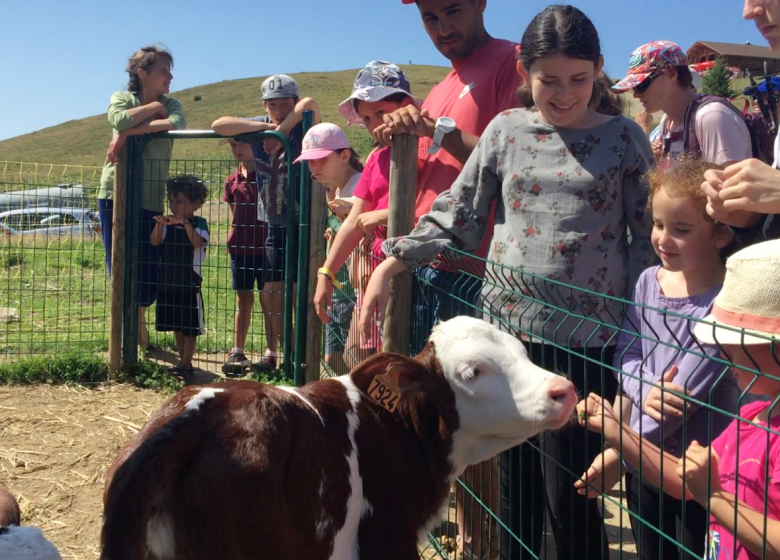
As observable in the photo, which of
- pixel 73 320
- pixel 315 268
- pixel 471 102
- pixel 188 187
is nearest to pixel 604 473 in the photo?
pixel 471 102

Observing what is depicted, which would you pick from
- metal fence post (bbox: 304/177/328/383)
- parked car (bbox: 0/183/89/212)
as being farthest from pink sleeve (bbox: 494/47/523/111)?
parked car (bbox: 0/183/89/212)

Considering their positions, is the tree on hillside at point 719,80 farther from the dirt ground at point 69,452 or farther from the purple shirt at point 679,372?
the purple shirt at point 679,372

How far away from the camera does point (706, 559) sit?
1.91 m

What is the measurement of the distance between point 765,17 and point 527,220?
3.76 feet

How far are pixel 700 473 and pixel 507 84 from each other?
2.24m

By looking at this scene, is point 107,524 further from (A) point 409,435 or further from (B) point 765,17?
(B) point 765,17

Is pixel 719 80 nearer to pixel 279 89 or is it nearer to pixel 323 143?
pixel 279 89

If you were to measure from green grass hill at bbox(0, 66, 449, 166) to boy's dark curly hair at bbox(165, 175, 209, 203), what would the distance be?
49843mm

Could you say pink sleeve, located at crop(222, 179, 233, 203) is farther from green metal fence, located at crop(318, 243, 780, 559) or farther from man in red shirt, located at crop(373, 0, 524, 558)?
green metal fence, located at crop(318, 243, 780, 559)

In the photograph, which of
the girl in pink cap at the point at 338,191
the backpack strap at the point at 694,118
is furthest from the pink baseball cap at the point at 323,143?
the backpack strap at the point at 694,118

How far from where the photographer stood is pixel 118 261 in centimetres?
672

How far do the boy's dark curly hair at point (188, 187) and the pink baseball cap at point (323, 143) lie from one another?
188cm

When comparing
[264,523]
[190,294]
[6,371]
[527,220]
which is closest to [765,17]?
[527,220]

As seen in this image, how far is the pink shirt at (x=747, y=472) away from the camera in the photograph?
1.65 meters
